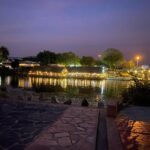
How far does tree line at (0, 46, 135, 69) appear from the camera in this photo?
108375mm

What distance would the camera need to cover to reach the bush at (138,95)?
12.1m

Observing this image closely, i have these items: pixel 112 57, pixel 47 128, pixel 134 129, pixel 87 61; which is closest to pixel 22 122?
pixel 47 128

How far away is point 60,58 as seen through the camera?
122062mm

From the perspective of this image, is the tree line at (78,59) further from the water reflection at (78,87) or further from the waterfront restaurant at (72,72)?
the water reflection at (78,87)

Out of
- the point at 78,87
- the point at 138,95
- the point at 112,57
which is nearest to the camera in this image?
the point at 138,95

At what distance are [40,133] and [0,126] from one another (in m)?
1.44

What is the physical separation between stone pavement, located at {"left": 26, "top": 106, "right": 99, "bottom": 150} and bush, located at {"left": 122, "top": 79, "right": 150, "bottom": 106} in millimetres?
4009

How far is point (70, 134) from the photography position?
6629 millimetres

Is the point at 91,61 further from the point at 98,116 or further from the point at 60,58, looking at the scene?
the point at 98,116

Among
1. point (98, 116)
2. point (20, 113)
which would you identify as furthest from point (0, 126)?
point (98, 116)

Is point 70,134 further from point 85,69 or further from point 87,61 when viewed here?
point 87,61

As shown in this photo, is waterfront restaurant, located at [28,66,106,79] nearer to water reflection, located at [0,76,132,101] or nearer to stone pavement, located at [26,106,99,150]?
water reflection, located at [0,76,132,101]

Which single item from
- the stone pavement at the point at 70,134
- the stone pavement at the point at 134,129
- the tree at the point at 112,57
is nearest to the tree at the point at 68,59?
the tree at the point at 112,57

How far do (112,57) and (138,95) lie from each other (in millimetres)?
97505
